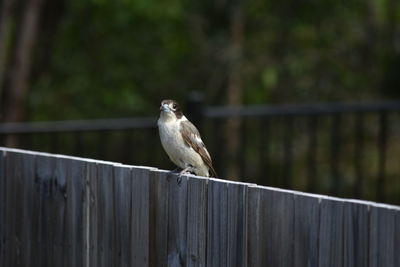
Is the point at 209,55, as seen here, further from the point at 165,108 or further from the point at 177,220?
the point at 177,220

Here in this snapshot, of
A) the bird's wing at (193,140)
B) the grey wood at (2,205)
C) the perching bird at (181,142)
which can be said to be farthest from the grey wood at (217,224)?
the bird's wing at (193,140)

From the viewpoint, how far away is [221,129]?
8883 millimetres

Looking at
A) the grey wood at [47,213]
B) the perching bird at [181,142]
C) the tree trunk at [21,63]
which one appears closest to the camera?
the grey wood at [47,213]

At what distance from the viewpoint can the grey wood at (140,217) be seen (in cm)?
412

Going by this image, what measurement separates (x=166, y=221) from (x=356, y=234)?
1.09m

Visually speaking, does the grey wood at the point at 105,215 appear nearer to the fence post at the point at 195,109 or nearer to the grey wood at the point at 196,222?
the grey wood at the point at 196,222

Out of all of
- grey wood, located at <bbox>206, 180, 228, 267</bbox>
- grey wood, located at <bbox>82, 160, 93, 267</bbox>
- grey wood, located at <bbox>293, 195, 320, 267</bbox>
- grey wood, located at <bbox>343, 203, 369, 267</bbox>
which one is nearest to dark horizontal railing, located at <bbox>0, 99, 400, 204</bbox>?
grey wood, located at <bbox>82, 160, 93, 267</bbox>

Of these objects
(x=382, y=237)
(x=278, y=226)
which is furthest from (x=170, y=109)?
(x=382, y=237)

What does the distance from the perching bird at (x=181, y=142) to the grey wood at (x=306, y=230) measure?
104 inches

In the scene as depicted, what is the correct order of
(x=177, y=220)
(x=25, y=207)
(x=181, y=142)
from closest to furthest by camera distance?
(x=177, y=220) < (x=25, y=207) < (x=181, y=142)

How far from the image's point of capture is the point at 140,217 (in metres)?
4.15

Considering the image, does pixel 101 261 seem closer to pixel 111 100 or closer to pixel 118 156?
pixel 118 156

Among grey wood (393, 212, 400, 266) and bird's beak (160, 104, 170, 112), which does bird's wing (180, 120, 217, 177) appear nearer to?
bird's beak (160, 104, 170, 112)

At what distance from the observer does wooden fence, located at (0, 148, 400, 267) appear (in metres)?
3.24
